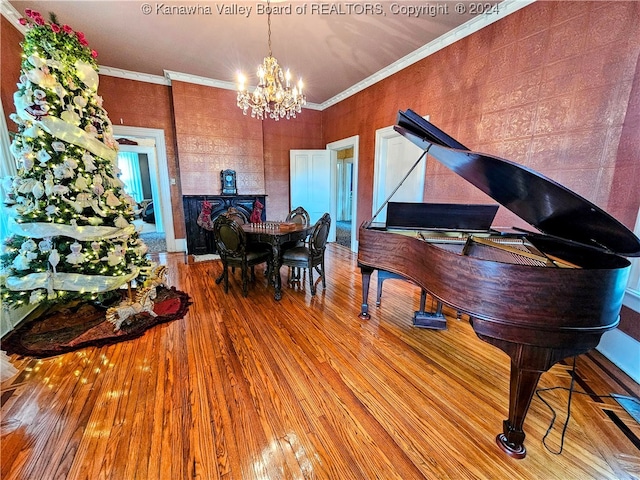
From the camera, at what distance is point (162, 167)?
4918 millimetres

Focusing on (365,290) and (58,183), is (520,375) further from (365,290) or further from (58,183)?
(58,183)

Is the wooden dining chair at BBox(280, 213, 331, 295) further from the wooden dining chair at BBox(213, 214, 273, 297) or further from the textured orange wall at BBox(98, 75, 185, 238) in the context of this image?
the textured orange wall at BBox(98, 75, 185, 238)

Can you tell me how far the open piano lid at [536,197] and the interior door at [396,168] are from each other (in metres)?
2.07

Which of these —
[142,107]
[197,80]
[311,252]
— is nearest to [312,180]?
[197,80]

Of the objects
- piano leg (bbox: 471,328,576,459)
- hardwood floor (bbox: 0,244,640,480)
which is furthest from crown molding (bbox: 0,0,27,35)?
piano leg (bbox: 471,328,576,459)

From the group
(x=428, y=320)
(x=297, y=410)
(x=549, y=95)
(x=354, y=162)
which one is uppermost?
(x=549, y=95)

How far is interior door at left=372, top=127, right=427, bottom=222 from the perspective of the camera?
3801 mm

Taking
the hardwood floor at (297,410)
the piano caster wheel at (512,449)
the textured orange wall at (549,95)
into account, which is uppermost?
the textured orange wall at (549,95)

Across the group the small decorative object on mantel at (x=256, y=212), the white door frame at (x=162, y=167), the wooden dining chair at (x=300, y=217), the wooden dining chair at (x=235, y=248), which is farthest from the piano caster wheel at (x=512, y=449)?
the white door frame at (x=162, y=167)

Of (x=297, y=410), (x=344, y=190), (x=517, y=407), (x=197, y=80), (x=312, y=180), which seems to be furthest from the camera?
(x=344, y=190)

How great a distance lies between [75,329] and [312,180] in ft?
15.3

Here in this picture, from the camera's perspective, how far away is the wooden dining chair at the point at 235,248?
2943 millimetres

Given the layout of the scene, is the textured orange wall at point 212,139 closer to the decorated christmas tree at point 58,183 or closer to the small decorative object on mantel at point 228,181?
the small decorative object on mantel at point 228,181

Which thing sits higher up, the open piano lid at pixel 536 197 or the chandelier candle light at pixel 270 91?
the chandelier candle light at pixel 270 91
